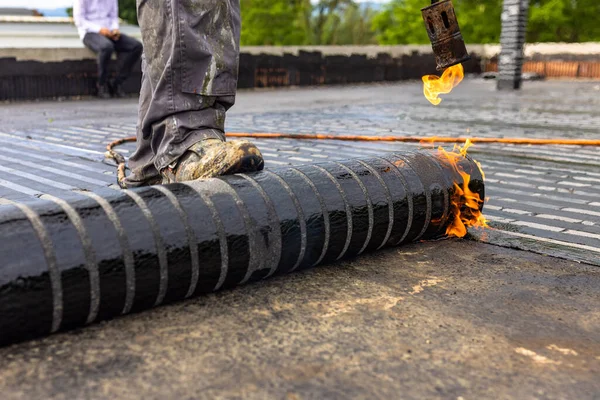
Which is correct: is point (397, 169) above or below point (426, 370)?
above

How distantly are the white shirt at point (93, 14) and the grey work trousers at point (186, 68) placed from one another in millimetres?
8804

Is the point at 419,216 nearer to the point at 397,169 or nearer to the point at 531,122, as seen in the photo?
the point at 397,169

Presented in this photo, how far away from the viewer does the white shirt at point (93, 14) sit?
11.2m

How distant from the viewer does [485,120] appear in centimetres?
809

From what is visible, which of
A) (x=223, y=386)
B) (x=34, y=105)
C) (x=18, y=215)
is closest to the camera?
(x=223, y=386)

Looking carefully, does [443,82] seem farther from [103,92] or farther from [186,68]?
[103,92]

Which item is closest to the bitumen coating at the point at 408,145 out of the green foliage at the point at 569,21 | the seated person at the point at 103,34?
the seated person at the point at 103,34

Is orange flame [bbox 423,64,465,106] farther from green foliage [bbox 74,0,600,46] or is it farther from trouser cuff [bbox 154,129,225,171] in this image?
green foliage [bbox 74,0,600,46]

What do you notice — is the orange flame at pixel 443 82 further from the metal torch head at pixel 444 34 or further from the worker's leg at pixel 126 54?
the worker's leg at pixel 126 54

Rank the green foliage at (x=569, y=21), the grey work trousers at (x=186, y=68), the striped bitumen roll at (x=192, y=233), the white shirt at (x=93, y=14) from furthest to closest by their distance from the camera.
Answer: the green foliage at (x=569, y=21) → the white shirt at (x=93, y=14) → the grey work trousers at (x=186, y=68) → the striped bitumen roll at (x=192, y=233)

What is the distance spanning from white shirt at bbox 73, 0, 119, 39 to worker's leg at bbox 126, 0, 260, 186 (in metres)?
8.84

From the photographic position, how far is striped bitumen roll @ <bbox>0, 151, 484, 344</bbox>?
1903mm

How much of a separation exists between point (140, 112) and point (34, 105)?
756 cm

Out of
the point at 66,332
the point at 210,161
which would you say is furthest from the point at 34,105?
the point at 66,332
